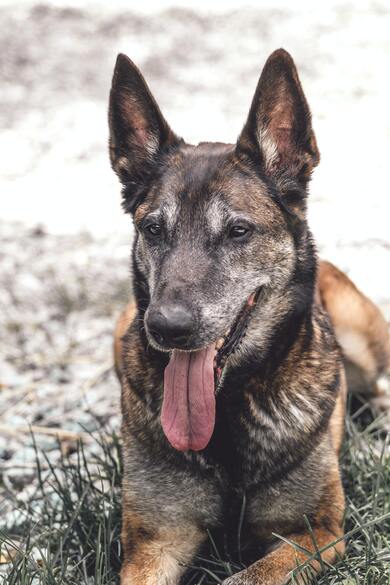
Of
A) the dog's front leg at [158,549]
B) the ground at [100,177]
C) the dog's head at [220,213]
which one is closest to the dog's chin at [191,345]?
the dog's head at [220,213]

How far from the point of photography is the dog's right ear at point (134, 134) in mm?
3438

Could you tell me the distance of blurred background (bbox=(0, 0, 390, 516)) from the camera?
5645 millimetres

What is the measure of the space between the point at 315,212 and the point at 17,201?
3129 millimetres

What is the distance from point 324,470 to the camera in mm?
3377

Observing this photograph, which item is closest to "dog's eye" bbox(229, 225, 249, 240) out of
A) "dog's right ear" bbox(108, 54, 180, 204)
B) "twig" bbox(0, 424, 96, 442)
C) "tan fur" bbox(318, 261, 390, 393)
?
"dog's right ear" bbox(108, 54, 180, 204)

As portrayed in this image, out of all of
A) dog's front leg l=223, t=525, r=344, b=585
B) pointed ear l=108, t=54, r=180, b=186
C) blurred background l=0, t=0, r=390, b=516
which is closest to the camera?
dog's front leg l=223, t=525, r=344, b=585

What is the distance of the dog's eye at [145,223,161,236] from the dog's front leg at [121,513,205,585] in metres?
1.13

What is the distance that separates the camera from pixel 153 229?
A: 3.28 metres

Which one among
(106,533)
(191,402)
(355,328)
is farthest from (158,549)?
(355,328)

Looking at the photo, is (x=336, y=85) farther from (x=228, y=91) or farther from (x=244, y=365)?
(x=244, y=365)

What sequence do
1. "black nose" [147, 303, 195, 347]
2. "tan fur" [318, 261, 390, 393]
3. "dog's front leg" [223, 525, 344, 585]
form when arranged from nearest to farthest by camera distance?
"black nose" [147, 303, 195, 347] → "dog's front leg" [223, 525, 344, 585] → "tan fur" [318, 261, 390, 393]

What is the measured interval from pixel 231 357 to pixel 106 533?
0.88 m

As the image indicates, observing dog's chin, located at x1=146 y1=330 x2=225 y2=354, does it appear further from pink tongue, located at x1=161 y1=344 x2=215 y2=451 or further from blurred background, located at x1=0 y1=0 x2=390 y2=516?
blurred background, located at x1=0 y1=0 x2=390 y2=516

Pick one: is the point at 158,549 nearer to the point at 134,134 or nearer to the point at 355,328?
the point at 134,134
